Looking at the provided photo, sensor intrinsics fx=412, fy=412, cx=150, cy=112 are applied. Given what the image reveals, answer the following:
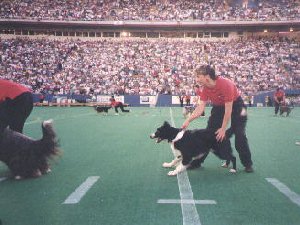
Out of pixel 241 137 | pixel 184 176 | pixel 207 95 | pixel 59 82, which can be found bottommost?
pixel 59 82

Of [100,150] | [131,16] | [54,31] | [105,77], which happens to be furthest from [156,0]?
[100,150]

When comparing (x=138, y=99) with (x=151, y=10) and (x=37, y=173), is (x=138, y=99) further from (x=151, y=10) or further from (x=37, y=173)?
(x=37, y=173)

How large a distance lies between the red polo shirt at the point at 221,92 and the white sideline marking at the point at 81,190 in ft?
8.11

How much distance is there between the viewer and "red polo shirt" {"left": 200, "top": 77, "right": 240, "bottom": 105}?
6.89m

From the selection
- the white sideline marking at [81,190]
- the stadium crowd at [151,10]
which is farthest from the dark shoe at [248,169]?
the stadium crowd at [151,10]

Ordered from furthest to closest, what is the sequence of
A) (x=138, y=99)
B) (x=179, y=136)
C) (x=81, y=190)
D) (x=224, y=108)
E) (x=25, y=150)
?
(x=138, y=99) < (x=224, y=108) < (x=179, y=136) < (x=25, y=150) < (x=81, y=190)

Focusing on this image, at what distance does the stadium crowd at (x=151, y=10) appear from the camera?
5925 cm

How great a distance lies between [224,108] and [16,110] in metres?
3.64

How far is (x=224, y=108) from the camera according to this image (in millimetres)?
7512

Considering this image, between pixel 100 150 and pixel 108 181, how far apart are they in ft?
13.1

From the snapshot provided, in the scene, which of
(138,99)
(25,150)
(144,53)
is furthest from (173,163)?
(144,53)

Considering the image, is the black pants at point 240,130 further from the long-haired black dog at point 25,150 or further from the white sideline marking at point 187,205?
the long-haired black dog at point 25,150

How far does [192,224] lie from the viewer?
13.8ft

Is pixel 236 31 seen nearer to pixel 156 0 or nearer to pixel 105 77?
pixel 156 0
